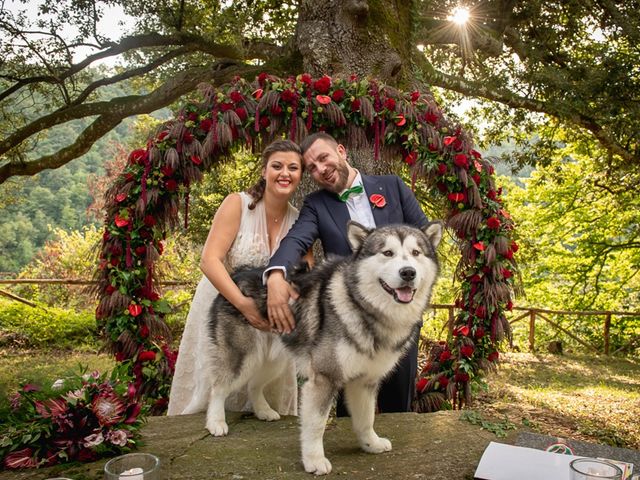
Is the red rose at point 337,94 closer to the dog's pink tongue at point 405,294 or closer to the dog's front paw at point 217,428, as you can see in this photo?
the dog's pink tongue at point 405,294

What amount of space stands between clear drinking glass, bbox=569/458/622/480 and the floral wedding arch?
2.47 m

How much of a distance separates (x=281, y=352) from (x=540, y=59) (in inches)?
311

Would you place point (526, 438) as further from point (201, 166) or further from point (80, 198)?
point (80, 198)

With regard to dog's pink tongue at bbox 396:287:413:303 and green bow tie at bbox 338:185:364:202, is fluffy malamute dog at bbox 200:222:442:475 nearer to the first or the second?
dog's pink tongue at bbox 396:287:413:303

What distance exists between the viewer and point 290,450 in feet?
11.1

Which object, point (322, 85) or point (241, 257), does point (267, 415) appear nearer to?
point (241, 257)

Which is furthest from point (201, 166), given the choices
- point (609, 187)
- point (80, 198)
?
point (80, 198)

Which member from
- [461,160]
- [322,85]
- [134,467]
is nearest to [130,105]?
[322,85]

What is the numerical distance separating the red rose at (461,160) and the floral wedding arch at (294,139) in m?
0.01

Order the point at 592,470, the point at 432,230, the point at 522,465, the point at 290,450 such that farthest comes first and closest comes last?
the point at 290,450
the point at 432,230
the point at 522,465
the point at 592,470

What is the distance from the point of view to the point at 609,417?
7.59 m

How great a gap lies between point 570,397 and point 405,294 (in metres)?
7.45

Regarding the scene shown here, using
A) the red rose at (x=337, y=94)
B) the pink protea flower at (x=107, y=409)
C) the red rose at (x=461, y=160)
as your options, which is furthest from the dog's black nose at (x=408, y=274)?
the red rose at (x=337, y=94)

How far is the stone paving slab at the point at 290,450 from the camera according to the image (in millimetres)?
3062
